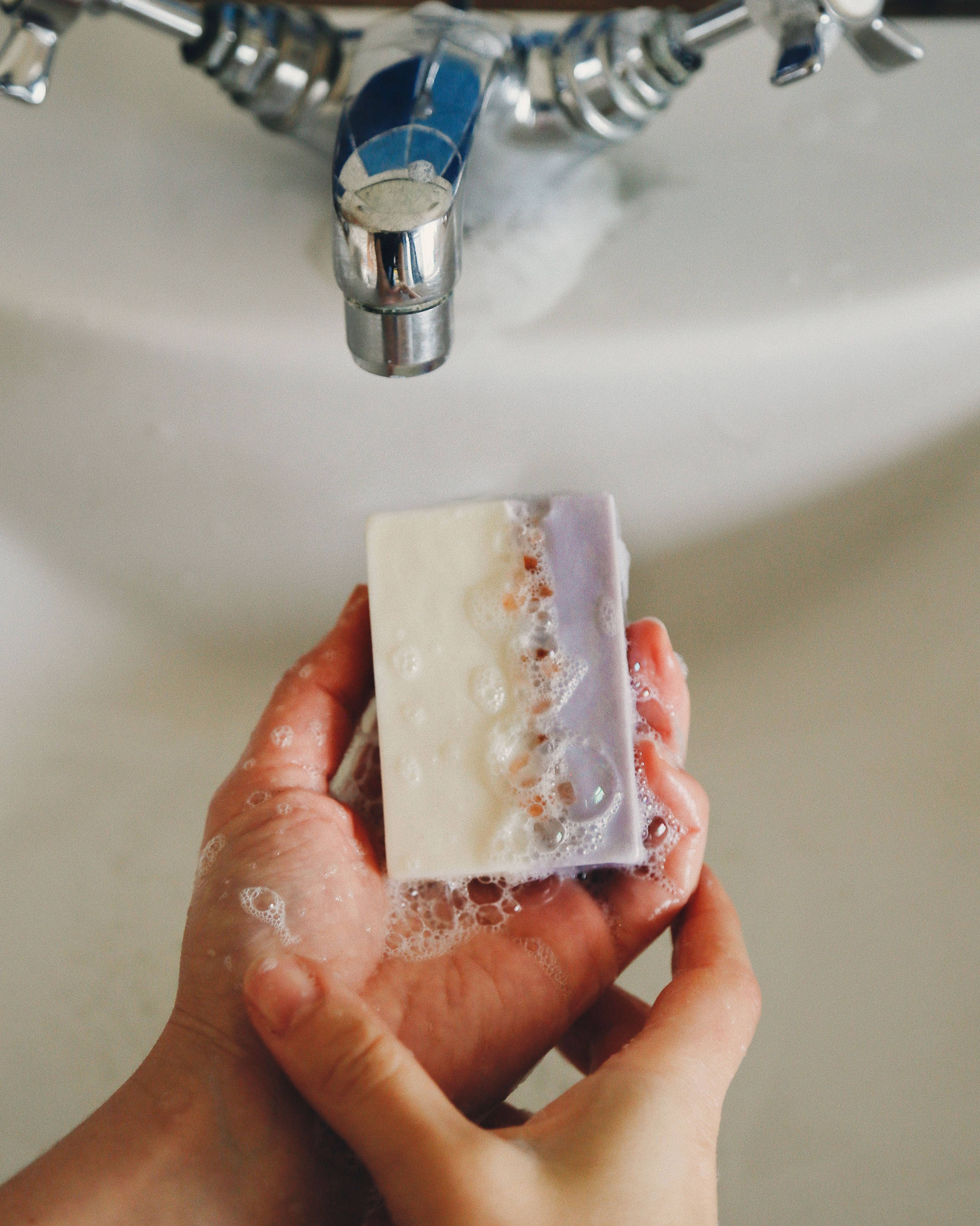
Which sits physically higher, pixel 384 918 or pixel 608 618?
pixel 608 618

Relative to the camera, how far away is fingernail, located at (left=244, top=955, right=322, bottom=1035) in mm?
364

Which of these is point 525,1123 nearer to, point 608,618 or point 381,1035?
point 381,1035

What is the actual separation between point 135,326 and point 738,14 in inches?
13.2

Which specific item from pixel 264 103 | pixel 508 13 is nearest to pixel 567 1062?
pixel 264 103

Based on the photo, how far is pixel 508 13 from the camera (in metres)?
0.62

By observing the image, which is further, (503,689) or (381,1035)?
(503,689)

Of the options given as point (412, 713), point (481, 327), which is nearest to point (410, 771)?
point (412, 713)

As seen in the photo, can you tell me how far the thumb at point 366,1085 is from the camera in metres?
0.33

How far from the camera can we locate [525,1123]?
39 centimetres

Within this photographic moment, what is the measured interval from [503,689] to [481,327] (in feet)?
0.65

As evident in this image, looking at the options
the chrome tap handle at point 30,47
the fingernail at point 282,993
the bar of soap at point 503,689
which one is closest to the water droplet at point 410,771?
the bar of soap at point 503,689

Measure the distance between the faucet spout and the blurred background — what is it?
4.4 inches

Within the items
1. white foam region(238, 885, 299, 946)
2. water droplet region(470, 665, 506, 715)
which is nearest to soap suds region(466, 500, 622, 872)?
water droplet region(470, 665, 506, 715)

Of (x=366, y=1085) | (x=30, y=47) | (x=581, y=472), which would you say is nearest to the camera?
(x=366, y=1085)
